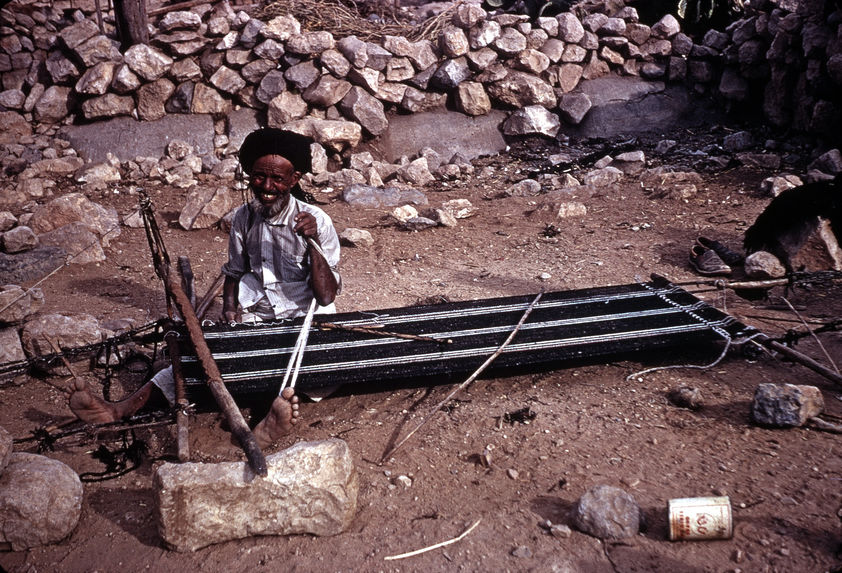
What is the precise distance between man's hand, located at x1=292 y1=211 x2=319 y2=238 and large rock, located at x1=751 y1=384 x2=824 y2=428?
2329mm

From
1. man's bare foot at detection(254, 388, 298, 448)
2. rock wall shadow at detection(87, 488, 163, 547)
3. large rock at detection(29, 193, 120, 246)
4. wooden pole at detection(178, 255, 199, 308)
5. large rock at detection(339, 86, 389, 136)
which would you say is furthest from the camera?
large rock at detection(339, 86, 389, 136)

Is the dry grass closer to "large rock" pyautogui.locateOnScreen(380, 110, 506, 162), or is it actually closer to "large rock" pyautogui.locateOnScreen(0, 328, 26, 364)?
"large rock" pyautogui.locateOnScreen(380, 110, 506, 162)

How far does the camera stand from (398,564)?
7.36ft

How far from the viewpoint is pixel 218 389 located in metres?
2.68

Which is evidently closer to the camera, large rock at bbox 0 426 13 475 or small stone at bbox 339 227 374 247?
large rock at bbox 0 426 13 475

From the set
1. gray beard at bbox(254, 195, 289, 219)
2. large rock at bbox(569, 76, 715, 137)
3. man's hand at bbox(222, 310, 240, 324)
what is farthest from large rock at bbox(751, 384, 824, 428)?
large rock at bbox(569, 76, 715, 137)

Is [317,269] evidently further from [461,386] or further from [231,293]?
[461,386]

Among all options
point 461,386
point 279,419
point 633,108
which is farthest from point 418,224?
point 633,108

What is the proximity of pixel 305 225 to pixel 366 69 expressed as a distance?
538 centimetres

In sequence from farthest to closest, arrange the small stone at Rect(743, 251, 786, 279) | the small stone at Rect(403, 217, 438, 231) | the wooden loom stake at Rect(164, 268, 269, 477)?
the small stone at Rect(403, 217, 438, 231)
the small stone at Rect(743, 251, 786, 279)
the wooden loom stake at Rect(164, 268, 269, 477)

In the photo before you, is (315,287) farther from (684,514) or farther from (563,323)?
(684,514)

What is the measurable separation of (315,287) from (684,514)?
2.18 metres

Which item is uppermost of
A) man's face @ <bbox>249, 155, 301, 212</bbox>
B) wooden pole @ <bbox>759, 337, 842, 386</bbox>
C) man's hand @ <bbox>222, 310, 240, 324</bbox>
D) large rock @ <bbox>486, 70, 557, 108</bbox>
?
man's face @ <bbox>249, 155, 301, 212</bbox>

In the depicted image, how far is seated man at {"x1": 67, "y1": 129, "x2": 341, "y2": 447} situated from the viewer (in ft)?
10.9
